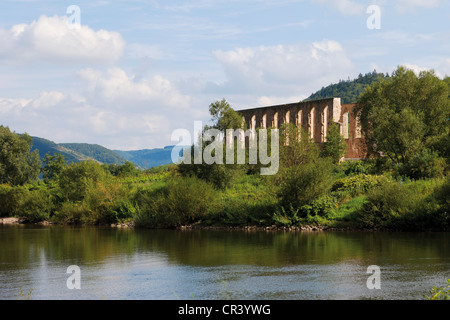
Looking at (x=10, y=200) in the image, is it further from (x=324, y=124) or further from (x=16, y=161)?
(x=324, y=124)

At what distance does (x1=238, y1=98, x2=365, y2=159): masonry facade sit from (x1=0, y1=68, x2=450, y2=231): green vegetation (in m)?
5.23

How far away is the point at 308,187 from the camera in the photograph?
3397 cm

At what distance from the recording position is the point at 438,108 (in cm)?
4409

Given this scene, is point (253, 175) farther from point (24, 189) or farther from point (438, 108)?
point (24, 189)

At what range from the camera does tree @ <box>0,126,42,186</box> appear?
225ft

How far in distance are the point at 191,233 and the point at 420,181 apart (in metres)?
14.1

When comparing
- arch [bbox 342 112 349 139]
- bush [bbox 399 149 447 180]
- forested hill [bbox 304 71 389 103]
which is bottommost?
bush [bbox 399 149 447 180]

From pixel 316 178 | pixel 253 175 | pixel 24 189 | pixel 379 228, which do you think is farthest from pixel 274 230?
pixel 24 189

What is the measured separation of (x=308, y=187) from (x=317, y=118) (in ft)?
96.5

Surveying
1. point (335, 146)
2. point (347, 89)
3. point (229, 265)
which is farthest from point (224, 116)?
point (347, 89)

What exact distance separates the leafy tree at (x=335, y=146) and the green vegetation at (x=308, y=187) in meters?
0.10

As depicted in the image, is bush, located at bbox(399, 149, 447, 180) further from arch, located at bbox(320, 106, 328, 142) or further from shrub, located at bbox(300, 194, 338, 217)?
arch, located at bbox(320, 106, 328, 142)

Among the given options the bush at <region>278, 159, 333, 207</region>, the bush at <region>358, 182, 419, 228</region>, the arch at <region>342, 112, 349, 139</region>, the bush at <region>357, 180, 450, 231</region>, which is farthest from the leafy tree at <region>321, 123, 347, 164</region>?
the bush at <region>358, 182, 419, 228</region>

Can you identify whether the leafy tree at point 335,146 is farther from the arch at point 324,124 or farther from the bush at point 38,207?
the bush at point 38,207
